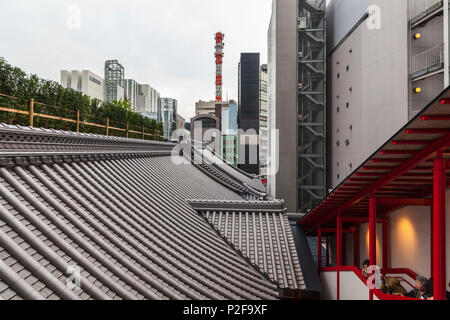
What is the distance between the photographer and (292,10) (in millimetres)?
23766

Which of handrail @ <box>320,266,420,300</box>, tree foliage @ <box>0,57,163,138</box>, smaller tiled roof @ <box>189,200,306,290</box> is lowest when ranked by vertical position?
handrail @ <box>320,266,420,300</box>

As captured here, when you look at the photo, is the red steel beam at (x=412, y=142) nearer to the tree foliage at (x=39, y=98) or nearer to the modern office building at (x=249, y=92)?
the tree foliage at (x=39, y=98)

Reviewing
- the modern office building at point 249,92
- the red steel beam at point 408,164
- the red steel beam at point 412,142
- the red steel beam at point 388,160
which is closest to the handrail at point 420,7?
the red steel beam at point 408,164

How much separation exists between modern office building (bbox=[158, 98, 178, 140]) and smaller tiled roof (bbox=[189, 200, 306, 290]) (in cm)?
11540

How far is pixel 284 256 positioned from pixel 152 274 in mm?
3912

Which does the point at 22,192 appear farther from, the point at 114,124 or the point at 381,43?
the point at 114,124

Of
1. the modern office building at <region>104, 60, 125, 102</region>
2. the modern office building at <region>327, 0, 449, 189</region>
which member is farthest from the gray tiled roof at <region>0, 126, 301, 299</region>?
the modern office building at <region>104, 60, 125, 102</region>

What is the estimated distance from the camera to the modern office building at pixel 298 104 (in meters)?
24.2

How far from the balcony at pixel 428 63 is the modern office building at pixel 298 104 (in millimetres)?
11426

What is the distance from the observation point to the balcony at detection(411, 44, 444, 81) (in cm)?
1174

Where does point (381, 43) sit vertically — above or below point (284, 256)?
above

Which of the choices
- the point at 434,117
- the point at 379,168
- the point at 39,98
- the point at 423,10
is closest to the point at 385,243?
the point at 379,168

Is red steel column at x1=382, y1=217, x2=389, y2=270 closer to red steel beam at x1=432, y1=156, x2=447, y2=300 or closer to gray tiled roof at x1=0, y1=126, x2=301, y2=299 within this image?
gray tiled roof at x1=0, y1=126, x2=301, y2=299
